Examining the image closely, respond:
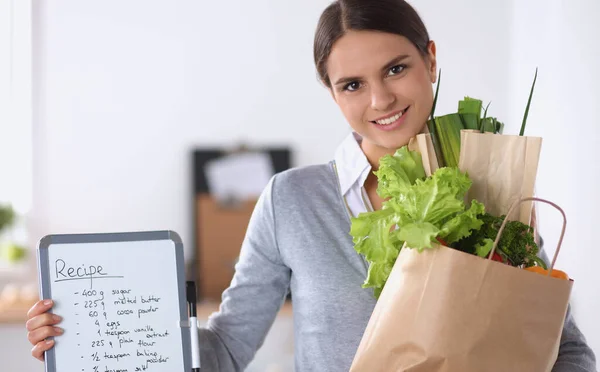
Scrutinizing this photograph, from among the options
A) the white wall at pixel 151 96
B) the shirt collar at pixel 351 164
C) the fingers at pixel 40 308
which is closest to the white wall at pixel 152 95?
the white wall at pixel 151 96

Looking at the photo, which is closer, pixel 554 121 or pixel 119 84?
pixel 554 121

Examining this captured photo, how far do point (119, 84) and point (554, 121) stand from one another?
217 cm

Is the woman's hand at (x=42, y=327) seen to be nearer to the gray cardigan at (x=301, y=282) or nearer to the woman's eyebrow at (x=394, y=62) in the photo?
the gray cardigan at (x=301, y=282)

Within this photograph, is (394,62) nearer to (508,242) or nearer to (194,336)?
(508,242)

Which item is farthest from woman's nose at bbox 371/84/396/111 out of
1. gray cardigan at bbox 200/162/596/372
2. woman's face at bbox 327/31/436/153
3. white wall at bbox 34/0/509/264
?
white wall at bbox 34/0/509/264

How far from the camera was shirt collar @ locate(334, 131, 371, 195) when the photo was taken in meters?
1.40

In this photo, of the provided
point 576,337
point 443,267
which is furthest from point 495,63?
point 443,267

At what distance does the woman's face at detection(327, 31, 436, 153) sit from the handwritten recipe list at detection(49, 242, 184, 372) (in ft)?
1.38

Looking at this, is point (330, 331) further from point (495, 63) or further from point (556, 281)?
point (495, 63)

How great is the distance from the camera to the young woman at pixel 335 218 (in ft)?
4.16

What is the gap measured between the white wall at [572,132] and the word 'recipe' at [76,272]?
1.31 m

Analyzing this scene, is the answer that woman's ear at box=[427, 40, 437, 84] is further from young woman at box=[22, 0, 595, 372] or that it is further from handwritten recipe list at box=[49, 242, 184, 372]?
handwritten recipe list at box=[49, 242, 184, 372]

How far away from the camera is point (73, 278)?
1244mm

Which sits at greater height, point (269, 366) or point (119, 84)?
point (119, 84)
